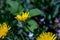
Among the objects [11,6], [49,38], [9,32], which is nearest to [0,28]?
[9,32]

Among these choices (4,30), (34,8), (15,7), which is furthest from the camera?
(34,8)

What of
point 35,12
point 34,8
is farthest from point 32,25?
point 34,8

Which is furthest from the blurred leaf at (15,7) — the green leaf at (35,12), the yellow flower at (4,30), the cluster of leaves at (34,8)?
the yellow flower at (4,30)

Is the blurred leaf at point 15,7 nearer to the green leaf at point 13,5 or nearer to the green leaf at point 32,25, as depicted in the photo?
the green leaf at point 13,5

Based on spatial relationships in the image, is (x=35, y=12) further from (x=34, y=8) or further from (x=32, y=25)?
(x=32, y=25)

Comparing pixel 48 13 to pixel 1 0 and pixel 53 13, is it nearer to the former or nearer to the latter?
pixel 53 13

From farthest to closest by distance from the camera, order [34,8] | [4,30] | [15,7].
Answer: [34,8]
[15,7]
[4,30]

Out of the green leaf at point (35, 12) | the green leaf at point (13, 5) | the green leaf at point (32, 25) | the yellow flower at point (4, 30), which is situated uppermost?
the green leaf at point (13, 5)

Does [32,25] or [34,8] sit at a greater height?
[34,8]

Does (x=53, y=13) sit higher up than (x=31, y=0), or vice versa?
(x=31, y=0)

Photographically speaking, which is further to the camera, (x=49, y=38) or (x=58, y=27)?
(x=58, y=27)

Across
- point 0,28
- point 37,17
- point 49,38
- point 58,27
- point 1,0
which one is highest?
point 1,0
